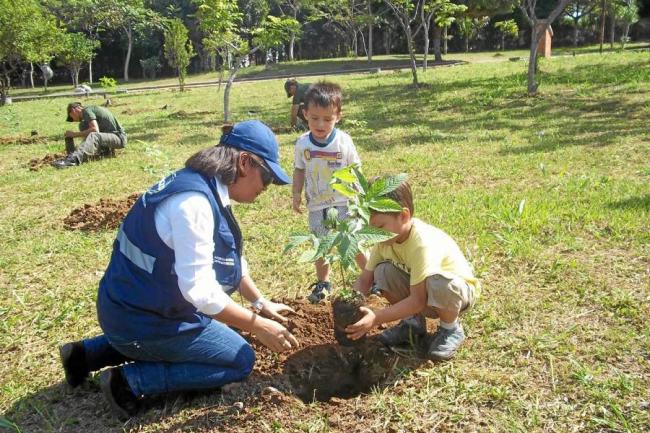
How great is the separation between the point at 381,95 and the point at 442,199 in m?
10.1

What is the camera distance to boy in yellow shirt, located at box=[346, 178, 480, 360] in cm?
249

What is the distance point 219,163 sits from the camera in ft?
→ 7.22

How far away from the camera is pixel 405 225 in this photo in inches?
99.4

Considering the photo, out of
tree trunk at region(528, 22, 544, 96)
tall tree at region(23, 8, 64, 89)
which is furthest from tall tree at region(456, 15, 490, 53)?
tall tree at region(23, 8, 64, 89)

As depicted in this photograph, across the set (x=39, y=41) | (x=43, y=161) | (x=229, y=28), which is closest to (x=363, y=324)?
(x=43, y=161)

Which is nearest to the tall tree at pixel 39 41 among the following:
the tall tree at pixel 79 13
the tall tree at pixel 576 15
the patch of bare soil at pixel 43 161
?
the tall tree at pixel 79 13

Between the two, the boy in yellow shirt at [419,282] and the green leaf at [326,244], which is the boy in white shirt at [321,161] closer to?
the boy in yellow shirt at [419,282]

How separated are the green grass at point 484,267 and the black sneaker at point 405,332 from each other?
0.75 feet

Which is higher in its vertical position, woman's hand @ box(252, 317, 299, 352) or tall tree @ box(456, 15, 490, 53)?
tall tree @ box(456, 15, 490, 53)

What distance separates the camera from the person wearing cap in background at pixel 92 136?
A: 8.26m

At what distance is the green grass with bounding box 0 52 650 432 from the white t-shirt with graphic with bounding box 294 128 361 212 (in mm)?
629

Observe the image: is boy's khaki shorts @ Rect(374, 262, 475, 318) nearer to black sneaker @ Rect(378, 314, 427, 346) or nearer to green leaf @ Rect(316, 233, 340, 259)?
black sneaker @ Rect(378, 314, 427, 346)

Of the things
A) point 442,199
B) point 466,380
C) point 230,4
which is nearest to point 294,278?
point 466,380

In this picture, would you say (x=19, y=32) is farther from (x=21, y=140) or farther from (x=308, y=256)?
(x=308, y=256)
